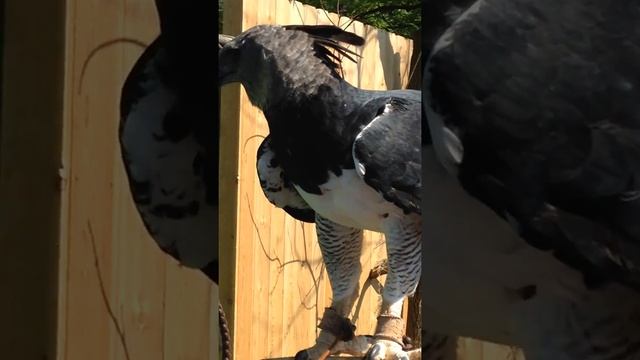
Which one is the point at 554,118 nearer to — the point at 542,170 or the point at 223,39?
the point at 542,170

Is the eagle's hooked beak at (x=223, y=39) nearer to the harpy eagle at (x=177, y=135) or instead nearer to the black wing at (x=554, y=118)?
the harpy eagle at (x=177, y=135)

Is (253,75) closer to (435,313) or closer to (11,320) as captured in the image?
(11,320)

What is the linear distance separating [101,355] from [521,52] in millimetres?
944

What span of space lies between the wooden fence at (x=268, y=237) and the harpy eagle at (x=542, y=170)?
95 cm

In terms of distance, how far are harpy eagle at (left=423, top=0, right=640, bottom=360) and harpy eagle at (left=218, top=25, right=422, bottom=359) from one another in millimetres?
610

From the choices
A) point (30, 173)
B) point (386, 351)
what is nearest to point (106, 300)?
point (30, 173)

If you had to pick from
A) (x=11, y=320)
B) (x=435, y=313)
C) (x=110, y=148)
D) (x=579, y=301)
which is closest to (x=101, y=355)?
(x=11, y=320)

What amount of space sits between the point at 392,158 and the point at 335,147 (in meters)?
0.13

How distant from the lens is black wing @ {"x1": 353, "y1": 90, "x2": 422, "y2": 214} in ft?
4.82

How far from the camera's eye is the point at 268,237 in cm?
189

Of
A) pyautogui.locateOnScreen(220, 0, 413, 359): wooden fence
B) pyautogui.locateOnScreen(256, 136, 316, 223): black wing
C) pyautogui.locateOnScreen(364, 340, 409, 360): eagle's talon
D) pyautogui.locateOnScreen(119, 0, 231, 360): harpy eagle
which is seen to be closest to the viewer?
pyautogui.locateOnScreen(119, 0, 231, 360): harpy eagle

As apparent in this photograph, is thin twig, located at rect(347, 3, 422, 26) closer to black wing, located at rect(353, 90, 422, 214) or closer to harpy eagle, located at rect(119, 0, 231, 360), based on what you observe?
black wing, located at rect(353, 90, 422, 214)

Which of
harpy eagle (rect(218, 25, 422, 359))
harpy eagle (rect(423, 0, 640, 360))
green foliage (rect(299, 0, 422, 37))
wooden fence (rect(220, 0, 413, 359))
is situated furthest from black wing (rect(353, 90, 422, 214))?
harpy eagle (rect(423, 0, 640, 360))

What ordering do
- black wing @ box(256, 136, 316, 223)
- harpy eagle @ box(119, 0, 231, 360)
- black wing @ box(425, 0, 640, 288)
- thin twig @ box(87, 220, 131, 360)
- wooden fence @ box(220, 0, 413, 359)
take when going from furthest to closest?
wooden fence @ box(220, 0, 413, 359) → black wing @ box(256, 136, 316, 223) → thin twig @ box(87, 220, 131, 360) → harpy eagle @ box(119, 0, 231, 360) → black wing @ box(425, 0, 640, 288)
